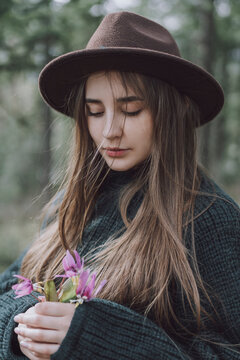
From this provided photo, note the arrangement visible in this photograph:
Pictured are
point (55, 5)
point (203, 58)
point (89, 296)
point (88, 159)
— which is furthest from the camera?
point (203, 58)

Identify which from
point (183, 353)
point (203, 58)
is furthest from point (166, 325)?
point (203, 58)

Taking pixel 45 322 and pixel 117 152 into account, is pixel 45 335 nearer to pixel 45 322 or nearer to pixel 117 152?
pixel 45 322

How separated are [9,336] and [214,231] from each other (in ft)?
3.11

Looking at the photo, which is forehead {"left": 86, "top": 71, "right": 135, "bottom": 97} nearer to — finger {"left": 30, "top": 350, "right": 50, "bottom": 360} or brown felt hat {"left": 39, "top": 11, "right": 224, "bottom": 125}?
brown felt hat {"left": 39, "top": 11, "right": 224, "bottom": 125}

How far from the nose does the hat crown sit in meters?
0.29

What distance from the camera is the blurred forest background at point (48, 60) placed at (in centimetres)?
427

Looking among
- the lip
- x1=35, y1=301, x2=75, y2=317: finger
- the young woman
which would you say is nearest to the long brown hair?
the young woman

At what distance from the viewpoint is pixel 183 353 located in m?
1.45

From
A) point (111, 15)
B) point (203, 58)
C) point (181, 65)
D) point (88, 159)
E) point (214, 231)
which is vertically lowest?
point (214, 231)

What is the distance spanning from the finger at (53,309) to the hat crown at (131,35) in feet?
3.46

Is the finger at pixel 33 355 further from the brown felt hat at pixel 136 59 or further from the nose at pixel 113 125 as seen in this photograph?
the brown felt hat at pixel 136 59

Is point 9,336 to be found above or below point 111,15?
below

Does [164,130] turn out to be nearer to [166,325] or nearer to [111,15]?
[111,15]

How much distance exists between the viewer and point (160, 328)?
1452mm
